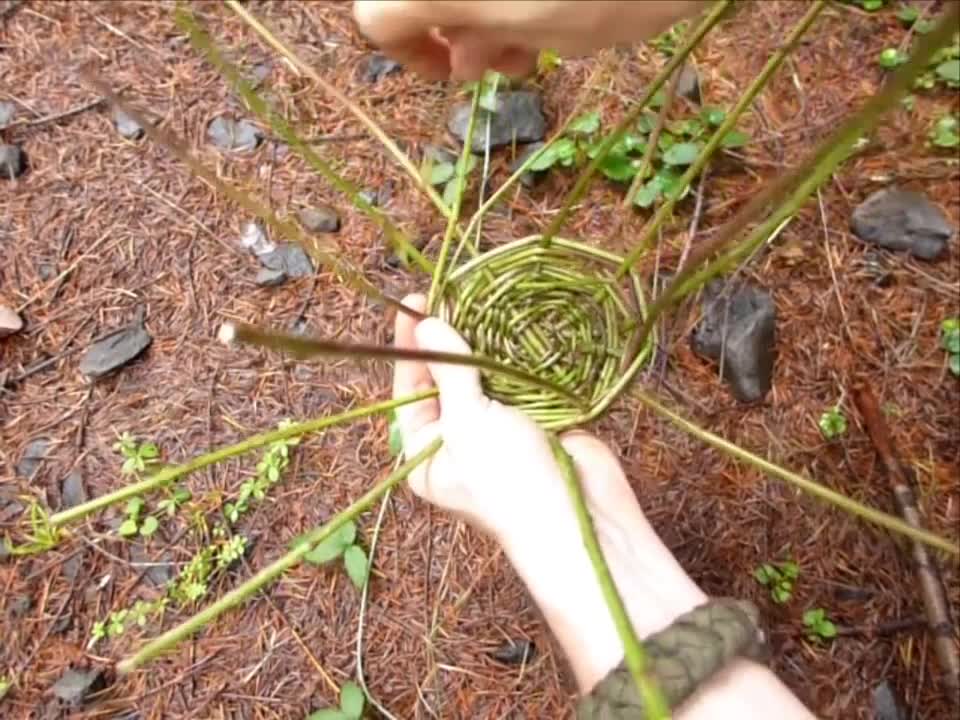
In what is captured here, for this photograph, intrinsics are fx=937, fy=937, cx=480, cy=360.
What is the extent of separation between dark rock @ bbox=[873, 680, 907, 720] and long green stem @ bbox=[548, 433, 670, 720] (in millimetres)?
577

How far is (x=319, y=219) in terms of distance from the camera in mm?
1295

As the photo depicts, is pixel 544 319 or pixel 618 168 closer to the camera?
pixel 544 319

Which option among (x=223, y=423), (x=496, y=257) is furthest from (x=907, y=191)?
(x=223, y=423)

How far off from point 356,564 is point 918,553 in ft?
2.24

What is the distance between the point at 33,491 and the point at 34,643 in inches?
7.3

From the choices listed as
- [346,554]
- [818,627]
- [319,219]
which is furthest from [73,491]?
[818,627]

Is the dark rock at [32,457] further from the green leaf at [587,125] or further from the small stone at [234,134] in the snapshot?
the green leaf at [587,125]

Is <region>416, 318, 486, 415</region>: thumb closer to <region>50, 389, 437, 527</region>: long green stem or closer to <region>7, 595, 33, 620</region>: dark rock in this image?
<region>50, 389, 437, 527</region>: long green stem

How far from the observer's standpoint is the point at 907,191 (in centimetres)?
130

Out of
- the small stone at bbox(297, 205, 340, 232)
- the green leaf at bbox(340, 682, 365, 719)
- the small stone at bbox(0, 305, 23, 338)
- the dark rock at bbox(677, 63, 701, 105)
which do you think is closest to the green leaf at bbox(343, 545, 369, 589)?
the green leaf at bbox(340, 682, 365, 719)

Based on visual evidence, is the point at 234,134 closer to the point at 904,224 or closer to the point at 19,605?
the point at 19,605

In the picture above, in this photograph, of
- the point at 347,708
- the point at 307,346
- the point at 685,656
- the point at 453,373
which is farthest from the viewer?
the point at 347,708

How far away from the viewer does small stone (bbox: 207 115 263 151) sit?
4.42ft

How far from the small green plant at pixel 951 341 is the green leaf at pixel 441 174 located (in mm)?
685
